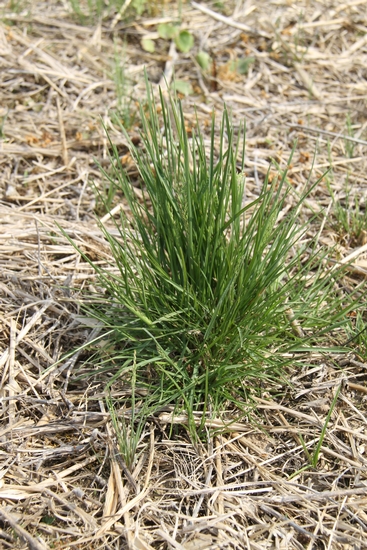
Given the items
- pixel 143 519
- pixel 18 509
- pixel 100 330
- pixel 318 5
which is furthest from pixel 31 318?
pixel 318 5

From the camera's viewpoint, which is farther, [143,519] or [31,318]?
[31,318]

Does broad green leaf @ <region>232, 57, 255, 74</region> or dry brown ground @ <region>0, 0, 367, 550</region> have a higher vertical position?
broad green leaf @ <region>232, 57, 255, 74</region>

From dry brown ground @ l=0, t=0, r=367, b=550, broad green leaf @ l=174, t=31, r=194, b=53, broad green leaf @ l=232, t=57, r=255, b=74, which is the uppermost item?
broad green leaf @ l=174, t=31, r=194, b=53

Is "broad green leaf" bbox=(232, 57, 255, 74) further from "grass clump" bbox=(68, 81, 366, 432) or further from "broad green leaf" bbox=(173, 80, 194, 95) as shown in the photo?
"grass clump" bbox=(68, 81, 366, 432)

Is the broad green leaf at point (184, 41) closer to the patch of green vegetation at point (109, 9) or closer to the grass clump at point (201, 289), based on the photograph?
the patch of green vegetation at point (109, 9)

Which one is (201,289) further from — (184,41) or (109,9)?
(109,9)

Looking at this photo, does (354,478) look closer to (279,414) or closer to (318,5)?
(279,414)

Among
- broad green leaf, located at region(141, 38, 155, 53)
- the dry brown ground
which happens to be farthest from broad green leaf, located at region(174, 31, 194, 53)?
broad green leaf, located at region(141, 38, 155, 53)

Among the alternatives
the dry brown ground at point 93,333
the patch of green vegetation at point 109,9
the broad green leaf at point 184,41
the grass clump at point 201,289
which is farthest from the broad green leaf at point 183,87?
→ the grass clump at point 201,289
